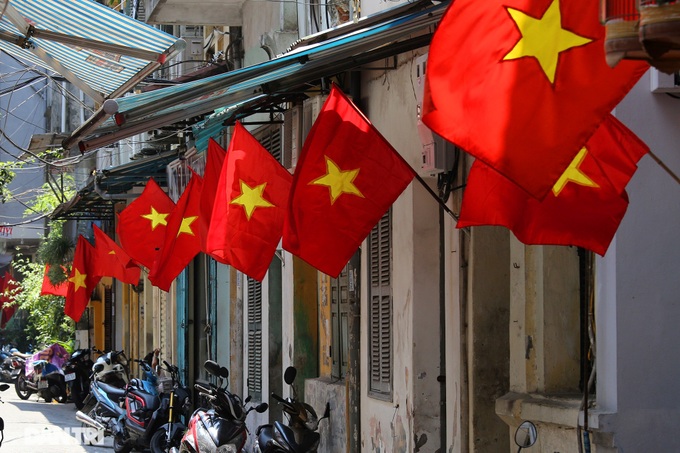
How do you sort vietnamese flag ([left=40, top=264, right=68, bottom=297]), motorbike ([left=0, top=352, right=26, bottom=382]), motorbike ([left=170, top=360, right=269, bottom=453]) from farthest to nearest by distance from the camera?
vietnamese flag ([left=40, top=264, right=68, bottom=297]) < motorbike ([left=0, top=352, right=26, bottom=382]) < motorbike ([left=170, top=360, right=269, bottom=453])

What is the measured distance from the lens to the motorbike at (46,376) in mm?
26656

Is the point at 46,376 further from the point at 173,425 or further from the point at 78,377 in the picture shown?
the point at 173,425

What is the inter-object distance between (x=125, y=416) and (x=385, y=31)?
844 cm

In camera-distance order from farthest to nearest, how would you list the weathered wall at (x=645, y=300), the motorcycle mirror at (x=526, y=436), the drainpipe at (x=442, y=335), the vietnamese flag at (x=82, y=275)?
1. the vietnamese flag at (x=82, y=275)
2. the drainpipe at (x=442, y=335)
3. the weathered wall at (x=645, y=300)
4. the motorcycle mirror at (x=526, y=436)

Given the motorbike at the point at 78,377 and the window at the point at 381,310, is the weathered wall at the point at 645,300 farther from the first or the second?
the motorbike at the point at 78,377

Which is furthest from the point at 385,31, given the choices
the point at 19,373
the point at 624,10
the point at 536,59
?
the point at 19,373

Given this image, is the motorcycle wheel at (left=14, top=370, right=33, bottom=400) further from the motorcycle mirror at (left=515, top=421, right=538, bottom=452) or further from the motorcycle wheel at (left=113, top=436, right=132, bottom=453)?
the motorcycle mirror at (left=515, top=421, right=538, bottom=452)

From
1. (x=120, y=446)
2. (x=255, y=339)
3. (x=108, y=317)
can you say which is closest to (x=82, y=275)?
(x=120, y=446)

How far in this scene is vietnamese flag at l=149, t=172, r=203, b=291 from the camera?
1343 centimetres

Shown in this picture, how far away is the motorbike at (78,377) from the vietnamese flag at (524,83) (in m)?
20.1

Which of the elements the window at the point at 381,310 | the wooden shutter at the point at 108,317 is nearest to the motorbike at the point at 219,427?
the window at the point at 381,310

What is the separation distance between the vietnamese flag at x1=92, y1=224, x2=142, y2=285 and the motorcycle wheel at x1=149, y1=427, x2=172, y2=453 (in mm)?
5362

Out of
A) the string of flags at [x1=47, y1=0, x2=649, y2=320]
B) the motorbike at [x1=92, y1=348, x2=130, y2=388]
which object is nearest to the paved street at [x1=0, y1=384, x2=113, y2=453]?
the motorbike at [x1=92, y1=348, x2=130, y2=388]

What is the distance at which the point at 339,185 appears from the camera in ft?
28.3
